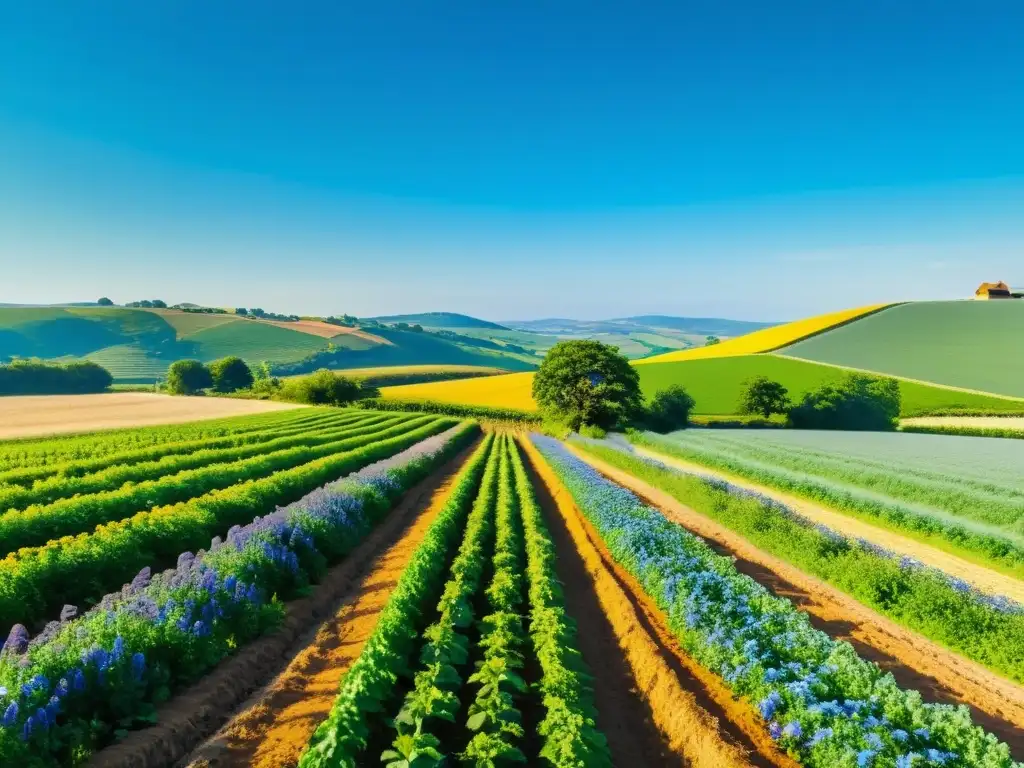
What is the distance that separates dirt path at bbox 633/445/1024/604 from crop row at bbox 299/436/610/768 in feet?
41.9

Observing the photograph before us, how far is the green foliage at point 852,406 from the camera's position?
61.2 meters

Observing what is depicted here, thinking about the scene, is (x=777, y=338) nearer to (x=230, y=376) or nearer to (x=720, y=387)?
(x=720, y=387)

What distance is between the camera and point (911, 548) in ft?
60.7

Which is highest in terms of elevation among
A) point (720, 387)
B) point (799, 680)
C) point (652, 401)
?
point (720, 387)

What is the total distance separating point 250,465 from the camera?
22.9m

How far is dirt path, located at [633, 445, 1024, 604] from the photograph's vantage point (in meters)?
15.1

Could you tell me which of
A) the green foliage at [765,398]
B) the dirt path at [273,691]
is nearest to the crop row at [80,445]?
the dirt path at [273,691]

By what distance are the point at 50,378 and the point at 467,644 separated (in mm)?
125775

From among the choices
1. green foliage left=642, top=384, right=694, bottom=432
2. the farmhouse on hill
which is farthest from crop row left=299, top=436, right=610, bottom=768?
the farmhouse on hill

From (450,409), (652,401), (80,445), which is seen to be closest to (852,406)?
(652,401)

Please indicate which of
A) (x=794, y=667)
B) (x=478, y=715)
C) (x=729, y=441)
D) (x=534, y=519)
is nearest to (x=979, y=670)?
(x=794, y=667)

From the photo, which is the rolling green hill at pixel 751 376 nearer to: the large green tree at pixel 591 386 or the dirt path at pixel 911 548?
the large green tree at pixel 591 386

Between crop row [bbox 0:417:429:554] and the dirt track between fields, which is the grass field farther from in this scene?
crop row [bbox 0:417:429:554]

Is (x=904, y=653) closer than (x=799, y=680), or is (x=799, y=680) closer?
(x=799, y=680)
